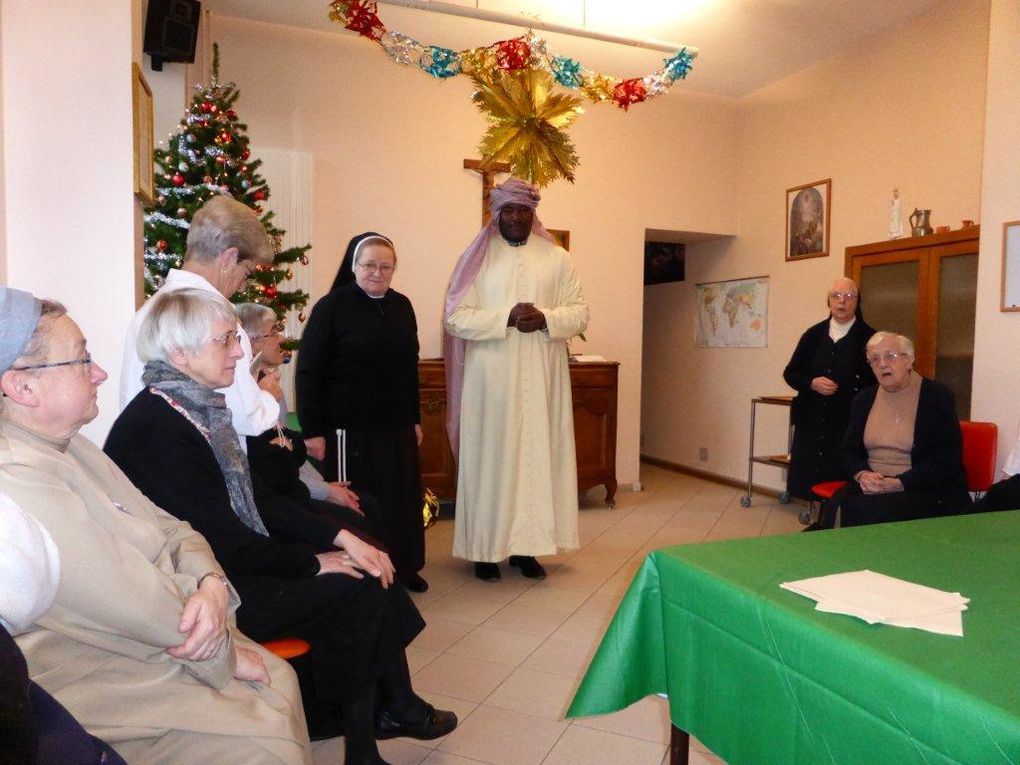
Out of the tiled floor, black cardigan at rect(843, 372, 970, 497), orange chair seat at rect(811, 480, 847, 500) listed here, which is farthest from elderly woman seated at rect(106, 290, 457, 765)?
orange chair seat at rect(811, 480, 847, 500)

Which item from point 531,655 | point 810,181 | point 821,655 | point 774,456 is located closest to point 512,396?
point 531,655

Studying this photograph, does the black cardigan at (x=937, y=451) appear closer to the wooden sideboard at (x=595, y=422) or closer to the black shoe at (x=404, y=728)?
the black shoe at (x=404, y=728)

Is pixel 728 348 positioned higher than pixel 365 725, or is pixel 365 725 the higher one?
pixel 728 348

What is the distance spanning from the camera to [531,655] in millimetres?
2756

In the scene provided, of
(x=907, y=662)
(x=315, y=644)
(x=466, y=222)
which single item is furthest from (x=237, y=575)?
(x=466, y=222)

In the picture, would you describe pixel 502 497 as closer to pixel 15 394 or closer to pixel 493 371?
pixel 493 371

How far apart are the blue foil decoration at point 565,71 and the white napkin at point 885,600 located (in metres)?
3.54

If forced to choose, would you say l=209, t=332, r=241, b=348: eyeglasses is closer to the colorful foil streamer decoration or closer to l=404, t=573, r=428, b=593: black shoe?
l=404, t=573, r=428, b=593: black shoe

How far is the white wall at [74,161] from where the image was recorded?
2.77 meters

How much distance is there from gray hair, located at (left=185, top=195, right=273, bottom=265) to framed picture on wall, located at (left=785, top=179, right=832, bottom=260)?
15.1 feet

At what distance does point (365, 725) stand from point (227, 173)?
3.25m

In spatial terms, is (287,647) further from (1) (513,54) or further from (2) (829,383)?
(2) (829,383)

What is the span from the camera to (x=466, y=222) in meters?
5.55

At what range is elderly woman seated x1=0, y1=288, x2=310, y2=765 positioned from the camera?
1113 millimetres
